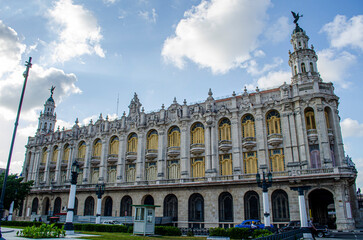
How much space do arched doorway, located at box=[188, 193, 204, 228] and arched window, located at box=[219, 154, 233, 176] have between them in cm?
A: 449

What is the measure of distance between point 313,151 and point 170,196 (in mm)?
19660

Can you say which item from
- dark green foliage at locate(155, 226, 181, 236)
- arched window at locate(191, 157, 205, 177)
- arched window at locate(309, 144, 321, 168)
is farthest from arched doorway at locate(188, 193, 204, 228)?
arched window at locate(309, 144, 321, 168)

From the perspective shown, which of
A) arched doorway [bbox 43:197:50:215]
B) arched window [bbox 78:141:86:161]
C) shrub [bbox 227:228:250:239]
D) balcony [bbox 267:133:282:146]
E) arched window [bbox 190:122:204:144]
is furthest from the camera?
arched doorway [bbox 43:197:50:215]

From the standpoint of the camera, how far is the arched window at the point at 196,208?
3869cm

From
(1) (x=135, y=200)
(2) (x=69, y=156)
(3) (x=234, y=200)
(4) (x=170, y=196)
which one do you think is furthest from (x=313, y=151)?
(2) (x=69, y=156)

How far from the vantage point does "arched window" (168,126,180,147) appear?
147 feet

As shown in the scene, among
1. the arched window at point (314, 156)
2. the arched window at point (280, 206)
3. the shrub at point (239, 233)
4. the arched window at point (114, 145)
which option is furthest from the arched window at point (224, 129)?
the arched window at point (114, 145)

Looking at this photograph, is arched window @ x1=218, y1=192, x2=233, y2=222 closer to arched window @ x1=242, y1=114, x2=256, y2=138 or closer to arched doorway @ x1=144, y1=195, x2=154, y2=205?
arched window @ x1=242, y1=114, x2=256, y2=138

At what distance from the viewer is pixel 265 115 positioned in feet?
128

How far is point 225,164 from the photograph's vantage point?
39781 mm

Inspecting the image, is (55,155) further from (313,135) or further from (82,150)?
(313,135)

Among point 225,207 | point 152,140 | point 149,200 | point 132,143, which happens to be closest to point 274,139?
point 225,207

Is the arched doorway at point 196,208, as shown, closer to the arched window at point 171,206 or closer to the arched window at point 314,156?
the arched window at point 171,206

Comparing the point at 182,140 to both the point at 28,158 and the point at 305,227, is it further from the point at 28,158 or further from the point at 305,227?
the point at 28,158
